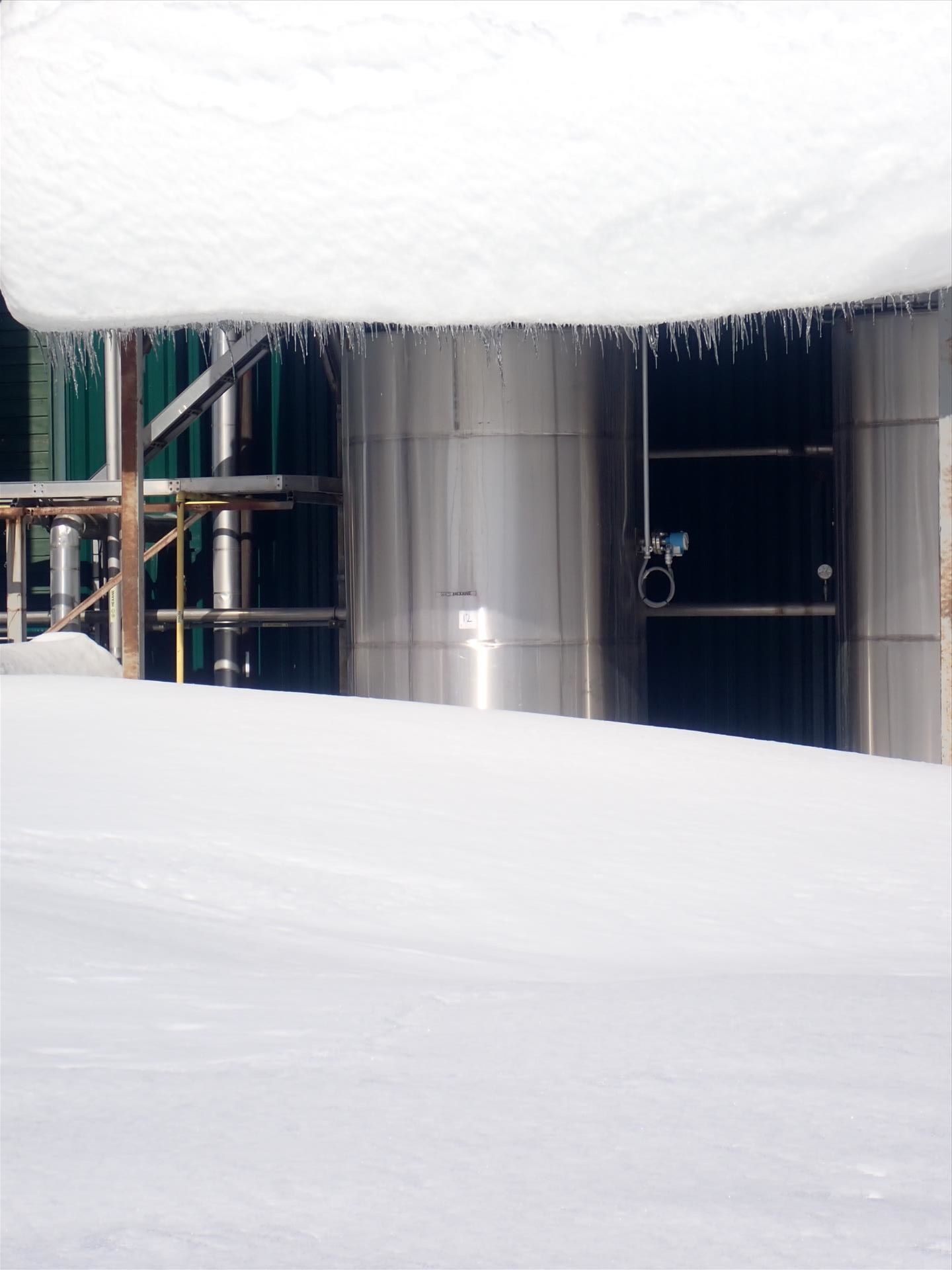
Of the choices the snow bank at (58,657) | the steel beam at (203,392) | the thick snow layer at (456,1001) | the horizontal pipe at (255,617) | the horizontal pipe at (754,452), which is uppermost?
the steel beam at (203,392)

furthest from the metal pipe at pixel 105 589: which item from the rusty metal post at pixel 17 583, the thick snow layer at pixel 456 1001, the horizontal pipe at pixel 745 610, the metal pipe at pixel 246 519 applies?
the thick snow layer at pixel 456 1001

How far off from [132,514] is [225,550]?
3595 mm

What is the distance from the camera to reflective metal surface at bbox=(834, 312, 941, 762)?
836 cm

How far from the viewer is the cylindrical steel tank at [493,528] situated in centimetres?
859

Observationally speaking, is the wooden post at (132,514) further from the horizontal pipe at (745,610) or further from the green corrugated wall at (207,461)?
the horizontal pipe at (745,610)

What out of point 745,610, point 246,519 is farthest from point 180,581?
point 745,610

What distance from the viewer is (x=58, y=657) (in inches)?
265

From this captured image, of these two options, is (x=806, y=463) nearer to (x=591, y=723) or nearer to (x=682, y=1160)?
(x=591, y=723)

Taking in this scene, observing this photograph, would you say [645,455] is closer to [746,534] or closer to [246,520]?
[746,534]

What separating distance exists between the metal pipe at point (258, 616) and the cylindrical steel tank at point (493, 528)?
244 centimetres

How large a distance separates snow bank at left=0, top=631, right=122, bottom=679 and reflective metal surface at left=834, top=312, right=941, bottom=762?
14.0ft

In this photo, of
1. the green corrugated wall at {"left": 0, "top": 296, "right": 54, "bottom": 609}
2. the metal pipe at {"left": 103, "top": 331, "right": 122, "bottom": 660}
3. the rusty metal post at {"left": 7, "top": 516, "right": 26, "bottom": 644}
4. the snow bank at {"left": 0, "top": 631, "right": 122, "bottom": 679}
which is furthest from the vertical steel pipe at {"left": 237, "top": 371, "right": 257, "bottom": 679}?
the snow bank at {"left": 0, "top": 631, "right": 122, "bottom": 679}

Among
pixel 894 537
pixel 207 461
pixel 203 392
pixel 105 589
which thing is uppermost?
pixel 203 392

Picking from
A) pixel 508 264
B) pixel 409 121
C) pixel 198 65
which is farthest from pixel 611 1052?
pixel 198 65
